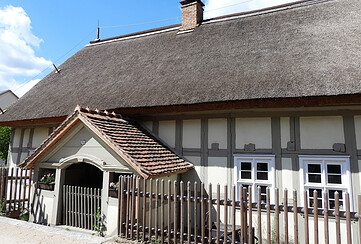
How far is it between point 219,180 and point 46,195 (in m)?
4.55

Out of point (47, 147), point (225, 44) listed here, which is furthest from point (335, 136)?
point (47, 147)

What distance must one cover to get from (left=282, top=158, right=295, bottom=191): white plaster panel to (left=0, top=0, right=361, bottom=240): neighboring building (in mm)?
21

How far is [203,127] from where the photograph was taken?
6434 mm

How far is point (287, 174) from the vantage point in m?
5.50

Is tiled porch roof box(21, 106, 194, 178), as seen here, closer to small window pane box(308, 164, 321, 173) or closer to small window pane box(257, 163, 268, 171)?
small window pane box(257, 163, 268, 171)

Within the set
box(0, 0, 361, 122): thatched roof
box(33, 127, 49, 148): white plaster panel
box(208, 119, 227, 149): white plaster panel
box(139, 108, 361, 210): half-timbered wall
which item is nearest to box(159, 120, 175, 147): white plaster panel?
box(139, 108, 361, 210): half-timbered wall

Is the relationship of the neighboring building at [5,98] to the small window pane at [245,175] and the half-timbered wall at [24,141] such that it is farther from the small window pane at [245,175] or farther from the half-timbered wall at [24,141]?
the small window pane at [245,175]

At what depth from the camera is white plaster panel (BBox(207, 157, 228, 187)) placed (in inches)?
238

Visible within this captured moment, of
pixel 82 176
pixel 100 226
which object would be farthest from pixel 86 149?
pixel 82 176

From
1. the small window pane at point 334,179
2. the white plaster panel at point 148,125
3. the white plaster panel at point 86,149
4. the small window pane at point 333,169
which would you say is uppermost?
the white plaster panel at point 148,125

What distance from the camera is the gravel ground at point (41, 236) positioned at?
4625 millimetres

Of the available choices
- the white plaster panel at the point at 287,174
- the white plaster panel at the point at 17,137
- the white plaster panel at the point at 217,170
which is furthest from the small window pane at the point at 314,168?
the white plaster panel at the point at 17,137

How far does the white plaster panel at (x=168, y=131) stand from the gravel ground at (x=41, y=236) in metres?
2.95

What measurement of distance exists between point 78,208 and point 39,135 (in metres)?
4.60
